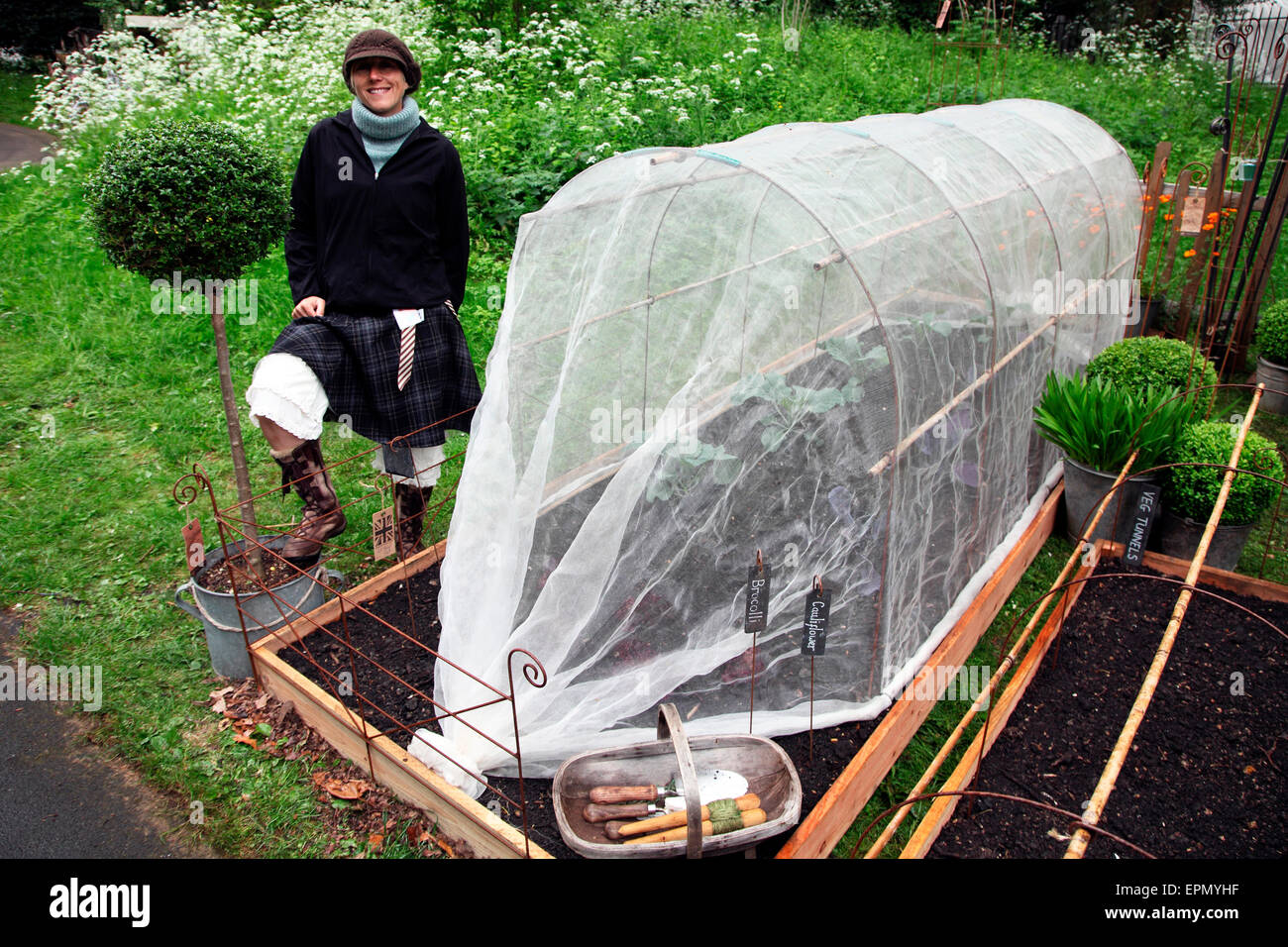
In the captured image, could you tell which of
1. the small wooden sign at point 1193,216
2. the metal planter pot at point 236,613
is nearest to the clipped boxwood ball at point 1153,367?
the small wooden sign at point 1193,216

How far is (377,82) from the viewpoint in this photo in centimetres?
300

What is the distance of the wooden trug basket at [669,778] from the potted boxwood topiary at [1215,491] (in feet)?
7.49

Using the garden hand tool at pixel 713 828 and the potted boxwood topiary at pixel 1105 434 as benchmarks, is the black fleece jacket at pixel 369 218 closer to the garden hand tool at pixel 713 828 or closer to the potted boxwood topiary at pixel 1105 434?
the garden hand tool at pixel 713 828

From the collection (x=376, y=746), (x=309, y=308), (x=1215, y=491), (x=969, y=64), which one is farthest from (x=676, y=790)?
(x=969, y=64)

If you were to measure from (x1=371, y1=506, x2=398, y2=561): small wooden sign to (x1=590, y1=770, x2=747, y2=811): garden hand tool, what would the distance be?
1406mm

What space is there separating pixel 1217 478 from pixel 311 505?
3.54 m

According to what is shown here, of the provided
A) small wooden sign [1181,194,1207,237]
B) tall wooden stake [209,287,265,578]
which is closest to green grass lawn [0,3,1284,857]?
tall wooden stake [209,287,265,578]

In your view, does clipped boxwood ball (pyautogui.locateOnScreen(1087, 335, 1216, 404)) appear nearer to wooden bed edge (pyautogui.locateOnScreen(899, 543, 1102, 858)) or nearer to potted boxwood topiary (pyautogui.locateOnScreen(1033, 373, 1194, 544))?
potted boxwood topiary (pyautogui.locateOnScreen(1033, 373, 1194, 544))

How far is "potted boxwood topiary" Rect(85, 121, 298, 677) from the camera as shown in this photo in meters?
2.72

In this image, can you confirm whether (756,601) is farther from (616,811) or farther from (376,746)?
(376,746)

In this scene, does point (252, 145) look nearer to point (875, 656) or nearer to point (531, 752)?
point (531, 752)

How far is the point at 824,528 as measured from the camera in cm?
267
